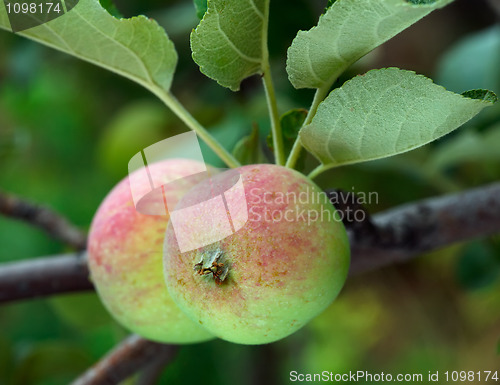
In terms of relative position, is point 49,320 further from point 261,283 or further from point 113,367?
point 261,283

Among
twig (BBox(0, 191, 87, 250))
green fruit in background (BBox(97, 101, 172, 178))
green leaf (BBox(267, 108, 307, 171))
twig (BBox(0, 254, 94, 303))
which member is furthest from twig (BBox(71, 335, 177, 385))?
green fruit in background (BBox(97, 101, 172, 178))

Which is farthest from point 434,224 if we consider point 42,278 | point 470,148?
point 42,278

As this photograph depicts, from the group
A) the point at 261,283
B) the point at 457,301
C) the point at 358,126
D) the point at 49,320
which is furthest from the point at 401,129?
the point at 457,301

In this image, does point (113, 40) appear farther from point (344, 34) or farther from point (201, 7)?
point (344, 34)

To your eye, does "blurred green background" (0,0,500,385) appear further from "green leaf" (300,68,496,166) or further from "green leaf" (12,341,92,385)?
"green leaf" (300,68,496,166)

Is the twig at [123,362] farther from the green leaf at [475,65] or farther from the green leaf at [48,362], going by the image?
the green leaf at [475,65]
